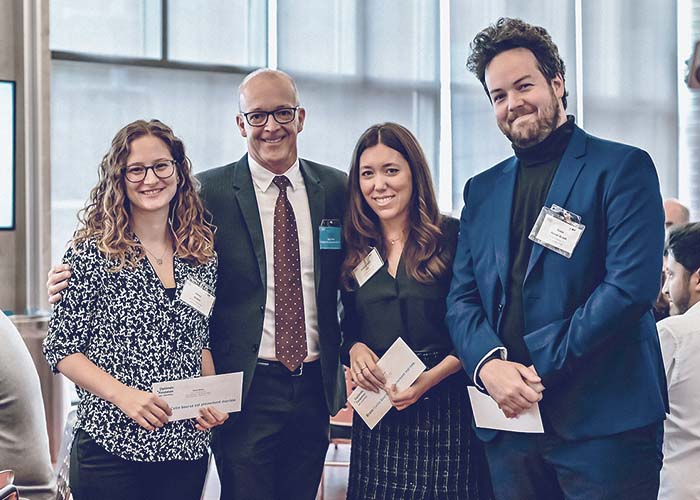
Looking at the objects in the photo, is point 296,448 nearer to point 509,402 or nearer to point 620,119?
point 509,402

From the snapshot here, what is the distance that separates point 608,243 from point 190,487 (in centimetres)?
135

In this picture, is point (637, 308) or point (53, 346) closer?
point (637, 308)

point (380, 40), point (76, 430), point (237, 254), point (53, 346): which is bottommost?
point (76, 430)

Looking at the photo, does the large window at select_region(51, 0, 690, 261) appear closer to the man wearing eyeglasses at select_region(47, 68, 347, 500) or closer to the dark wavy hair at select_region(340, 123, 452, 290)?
the man wearing eyeglasses at select_region(47, 68, 347, 500)

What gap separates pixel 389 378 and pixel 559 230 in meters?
0.72

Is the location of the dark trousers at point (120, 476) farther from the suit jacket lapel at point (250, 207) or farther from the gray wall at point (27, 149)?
the gray wall at point (27, 149)

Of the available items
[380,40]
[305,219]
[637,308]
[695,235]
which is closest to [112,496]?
[305,219]

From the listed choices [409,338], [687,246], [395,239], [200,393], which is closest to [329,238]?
[395,239]

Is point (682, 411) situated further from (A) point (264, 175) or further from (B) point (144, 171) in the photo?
(B) point (144, 171)

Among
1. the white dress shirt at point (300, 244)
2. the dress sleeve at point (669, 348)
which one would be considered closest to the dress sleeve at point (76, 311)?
the white dress shirt at point (300, 244)

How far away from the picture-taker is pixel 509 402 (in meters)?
2.25

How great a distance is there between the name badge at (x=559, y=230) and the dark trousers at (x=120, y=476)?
1191 millimetres

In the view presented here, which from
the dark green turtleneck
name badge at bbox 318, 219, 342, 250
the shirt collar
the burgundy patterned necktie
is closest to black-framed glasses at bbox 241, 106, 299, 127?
the shirt collar

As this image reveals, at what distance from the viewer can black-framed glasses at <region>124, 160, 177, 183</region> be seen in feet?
8.04
